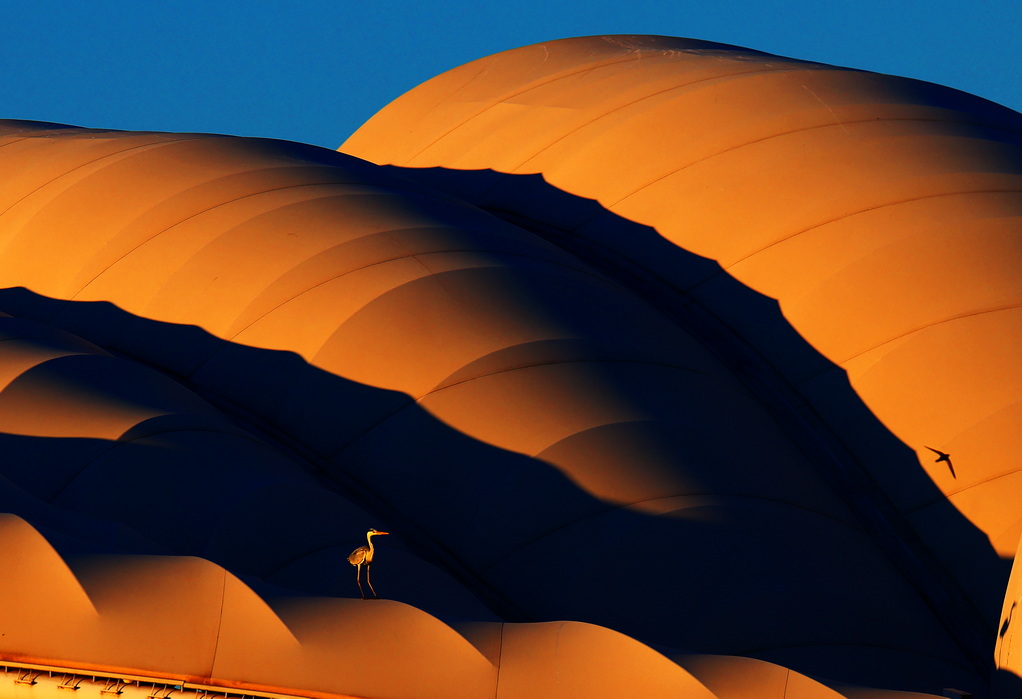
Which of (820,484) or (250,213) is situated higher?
(250,213)

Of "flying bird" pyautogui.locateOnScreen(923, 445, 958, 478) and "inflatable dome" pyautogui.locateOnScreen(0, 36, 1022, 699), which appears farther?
"flying bird" pyautogui.locateOnScreen(923, 445, 958, 478)

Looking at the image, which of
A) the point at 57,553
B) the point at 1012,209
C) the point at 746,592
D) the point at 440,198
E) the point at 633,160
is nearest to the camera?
the point at 57,553

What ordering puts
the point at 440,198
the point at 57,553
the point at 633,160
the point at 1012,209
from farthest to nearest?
the point at 633,160, the point at 440,198, the point at 1012,209, the point at 57,553

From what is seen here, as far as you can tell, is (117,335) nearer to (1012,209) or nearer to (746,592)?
(746,592)

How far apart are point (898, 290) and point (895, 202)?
2044mm

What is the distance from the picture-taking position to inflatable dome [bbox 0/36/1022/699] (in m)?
8.46

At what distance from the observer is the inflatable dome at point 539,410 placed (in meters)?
8.46

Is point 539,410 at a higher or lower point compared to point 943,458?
lower

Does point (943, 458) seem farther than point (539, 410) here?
Yes

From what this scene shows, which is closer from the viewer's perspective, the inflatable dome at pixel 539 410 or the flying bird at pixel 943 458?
the inflatable dome at pixel 539 410

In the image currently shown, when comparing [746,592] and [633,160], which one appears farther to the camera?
[633,160]

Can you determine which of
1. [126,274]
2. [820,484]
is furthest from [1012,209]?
[126,274]

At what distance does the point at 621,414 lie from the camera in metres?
15.8

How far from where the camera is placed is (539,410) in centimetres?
1555
